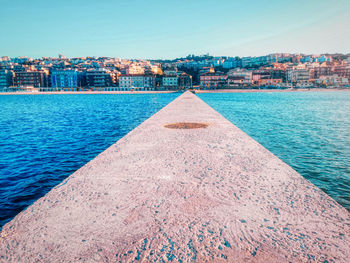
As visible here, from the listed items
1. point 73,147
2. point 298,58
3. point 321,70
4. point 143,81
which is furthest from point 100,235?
point 298,58

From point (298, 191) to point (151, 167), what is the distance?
7.22ft

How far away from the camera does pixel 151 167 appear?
4078 millimetres

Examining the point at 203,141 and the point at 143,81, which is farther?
the point at 143,81

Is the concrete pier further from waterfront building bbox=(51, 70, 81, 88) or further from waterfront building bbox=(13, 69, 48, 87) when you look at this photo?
waterfront building bbox=(13, 69, 48, 87)

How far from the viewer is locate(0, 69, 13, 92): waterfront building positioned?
120875 millimetres

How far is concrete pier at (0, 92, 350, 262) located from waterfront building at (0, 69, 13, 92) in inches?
5676

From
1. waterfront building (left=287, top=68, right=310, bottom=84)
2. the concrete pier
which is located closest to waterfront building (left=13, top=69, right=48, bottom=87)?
waterfront building (left=287, top=68, right=310, bottom=84)

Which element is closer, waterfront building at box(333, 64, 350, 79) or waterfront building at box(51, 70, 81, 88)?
waterfront building at box(51, 70, 81, 88)

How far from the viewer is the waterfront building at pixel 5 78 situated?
12088 cm

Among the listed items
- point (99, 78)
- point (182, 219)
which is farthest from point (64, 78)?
point (182, 219)

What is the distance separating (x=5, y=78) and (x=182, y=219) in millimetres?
148298

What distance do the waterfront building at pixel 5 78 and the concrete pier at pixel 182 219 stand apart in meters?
144

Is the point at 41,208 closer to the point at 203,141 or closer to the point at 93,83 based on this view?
the point at 203,141

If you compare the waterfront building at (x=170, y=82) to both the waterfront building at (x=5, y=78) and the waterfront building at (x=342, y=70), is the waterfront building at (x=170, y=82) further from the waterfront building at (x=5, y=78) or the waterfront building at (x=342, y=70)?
the waterfront building at (x=342, y=70)
